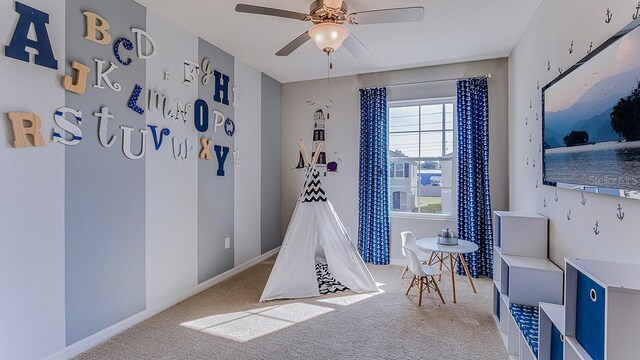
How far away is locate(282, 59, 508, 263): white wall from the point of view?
3.76 metres

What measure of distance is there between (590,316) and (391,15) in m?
1.88

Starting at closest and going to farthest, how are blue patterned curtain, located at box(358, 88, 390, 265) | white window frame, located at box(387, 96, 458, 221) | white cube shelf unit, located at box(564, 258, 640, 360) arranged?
white cube shelf unit, located at box(564, 258, 640, 360), white window frame, located at box(387, 96, 458, 221), blue patterned curtain, located at box(358, 88, 390, 265)

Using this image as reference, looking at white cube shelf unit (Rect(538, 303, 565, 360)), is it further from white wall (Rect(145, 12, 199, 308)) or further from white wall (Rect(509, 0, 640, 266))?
white wall (Rect(145, 12, 199, 308))

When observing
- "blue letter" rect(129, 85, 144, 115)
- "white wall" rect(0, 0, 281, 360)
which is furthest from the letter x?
"blue letter" rect(129, 85, 144, 115)

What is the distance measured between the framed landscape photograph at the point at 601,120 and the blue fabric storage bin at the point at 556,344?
667 millimetres

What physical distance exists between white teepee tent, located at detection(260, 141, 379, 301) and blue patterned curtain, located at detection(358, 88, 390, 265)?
0.90m

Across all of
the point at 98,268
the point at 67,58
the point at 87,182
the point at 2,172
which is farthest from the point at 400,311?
the point at 67,58

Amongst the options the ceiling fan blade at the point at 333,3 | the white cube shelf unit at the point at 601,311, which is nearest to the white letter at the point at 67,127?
the ceiling fan blade at the point at 333,3

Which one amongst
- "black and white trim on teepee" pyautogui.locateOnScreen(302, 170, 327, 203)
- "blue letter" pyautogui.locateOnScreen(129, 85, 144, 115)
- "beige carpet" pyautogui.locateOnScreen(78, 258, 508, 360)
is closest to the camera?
"beige carpet" pyautogui.locateOnScreen(78, 258, 508, 360)

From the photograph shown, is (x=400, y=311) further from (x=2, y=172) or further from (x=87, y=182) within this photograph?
(x=2, y=172)

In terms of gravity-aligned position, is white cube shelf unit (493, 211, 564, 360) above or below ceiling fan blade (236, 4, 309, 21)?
below

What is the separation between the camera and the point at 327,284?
340cm

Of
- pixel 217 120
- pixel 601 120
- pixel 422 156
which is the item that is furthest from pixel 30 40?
pixel 422 156

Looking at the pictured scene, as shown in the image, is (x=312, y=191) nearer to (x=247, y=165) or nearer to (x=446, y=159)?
(x=247, y=165)
